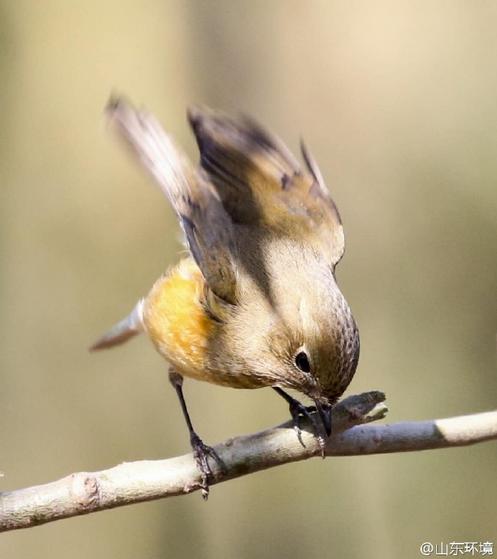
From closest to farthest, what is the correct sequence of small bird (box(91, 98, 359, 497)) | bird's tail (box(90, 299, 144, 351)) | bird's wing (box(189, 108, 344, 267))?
small bird (box(91, 98, 359, 497)) → bird's wing (box(189, 108, 344, 267)) → bird's tail (box(90, 299, 144, 351))

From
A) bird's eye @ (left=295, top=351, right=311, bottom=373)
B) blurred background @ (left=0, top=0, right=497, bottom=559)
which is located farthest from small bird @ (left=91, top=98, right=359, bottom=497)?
blurred background @ (left=0, top=0, right=497, bottom=559)

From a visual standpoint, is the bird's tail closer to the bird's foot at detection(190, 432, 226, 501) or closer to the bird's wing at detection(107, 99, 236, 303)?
the bird's wing at detection(107, 99, 236, 303)

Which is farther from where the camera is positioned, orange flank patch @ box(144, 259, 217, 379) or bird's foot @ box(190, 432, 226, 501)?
orange flank patch @ box(144, 259, 217, 379)

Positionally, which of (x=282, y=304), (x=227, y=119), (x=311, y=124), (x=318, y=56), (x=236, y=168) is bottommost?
(x=282, y=304)

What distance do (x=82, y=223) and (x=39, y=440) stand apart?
1.13 meters

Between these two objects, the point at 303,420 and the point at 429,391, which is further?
the point at 429,391

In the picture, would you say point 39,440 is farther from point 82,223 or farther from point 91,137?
point 91,137

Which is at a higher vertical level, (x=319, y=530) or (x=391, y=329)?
(x=391, y=329)

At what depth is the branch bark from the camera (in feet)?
7.65

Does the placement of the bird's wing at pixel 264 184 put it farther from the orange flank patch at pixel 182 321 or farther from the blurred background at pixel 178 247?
the blurred background at pixel 178 247

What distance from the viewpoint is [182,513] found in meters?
4.77

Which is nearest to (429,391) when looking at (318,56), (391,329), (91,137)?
(391,329)

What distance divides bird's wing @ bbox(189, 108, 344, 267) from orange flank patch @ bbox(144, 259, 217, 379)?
283 mm

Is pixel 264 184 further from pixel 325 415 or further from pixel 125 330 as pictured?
pixel 325 415
